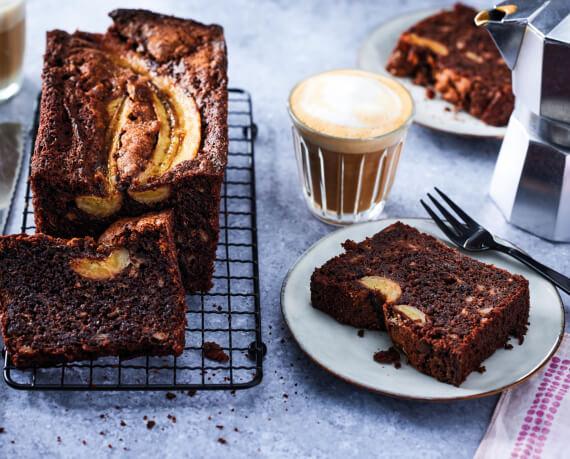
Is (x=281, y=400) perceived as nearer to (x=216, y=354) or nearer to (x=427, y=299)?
(x=216, y=354)

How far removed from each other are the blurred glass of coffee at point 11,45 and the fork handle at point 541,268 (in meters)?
2.30

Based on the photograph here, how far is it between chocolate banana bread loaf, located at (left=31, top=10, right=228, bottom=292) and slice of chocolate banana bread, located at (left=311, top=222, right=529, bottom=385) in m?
0.46

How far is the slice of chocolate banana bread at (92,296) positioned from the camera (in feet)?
6.37

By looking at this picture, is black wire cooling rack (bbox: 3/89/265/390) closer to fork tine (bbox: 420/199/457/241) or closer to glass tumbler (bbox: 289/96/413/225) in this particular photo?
glass tumbler (bbox: 289/96/413/225)

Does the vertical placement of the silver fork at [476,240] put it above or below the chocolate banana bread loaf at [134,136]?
below

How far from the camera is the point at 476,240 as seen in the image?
2387mm

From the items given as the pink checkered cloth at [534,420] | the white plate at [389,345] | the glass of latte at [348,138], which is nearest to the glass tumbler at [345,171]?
the glass of latte at [348,138]

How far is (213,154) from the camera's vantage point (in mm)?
2174

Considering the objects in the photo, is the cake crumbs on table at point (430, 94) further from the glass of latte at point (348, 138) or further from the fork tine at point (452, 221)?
the fork tine at point (452, 221)

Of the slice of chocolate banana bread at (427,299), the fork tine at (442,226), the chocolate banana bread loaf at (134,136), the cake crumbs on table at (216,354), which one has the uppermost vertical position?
the chocolate banana bread loaf at (134,136)

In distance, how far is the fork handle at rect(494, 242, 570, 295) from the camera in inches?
87.0

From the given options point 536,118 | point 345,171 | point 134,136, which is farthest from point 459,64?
point 134,136

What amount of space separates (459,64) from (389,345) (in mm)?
1669

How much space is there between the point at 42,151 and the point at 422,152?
1658 mm
